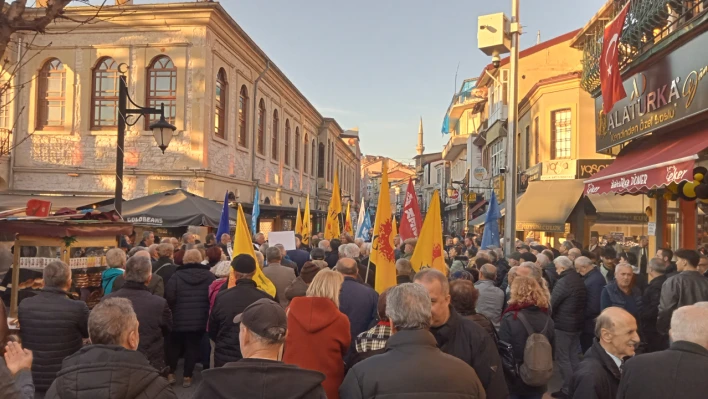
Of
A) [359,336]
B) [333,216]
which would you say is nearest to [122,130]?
[333,216]

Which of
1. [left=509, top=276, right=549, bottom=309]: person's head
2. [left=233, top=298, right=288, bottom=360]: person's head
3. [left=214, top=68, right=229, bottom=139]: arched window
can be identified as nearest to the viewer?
[left=233, top=298, right=288, bottom=360]: person's head

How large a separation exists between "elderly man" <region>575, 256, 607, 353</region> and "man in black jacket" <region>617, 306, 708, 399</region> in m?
4.51

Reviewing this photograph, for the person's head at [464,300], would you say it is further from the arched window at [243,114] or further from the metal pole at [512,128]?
the arched window at [243,114]

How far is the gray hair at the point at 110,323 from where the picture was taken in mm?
3041

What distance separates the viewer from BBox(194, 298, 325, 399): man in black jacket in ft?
8.60

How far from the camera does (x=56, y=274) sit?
15.3ft

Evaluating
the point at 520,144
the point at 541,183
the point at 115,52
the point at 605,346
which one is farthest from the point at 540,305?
the point at 520,144

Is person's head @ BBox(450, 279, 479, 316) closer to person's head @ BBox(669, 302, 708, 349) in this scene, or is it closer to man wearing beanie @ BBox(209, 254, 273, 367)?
person's head @ BBox(669, 302, 708, 349)

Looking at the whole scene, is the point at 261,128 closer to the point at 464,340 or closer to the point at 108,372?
the point at 464,340

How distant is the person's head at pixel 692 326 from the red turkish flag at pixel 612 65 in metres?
7.22

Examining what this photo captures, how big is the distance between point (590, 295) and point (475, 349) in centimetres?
444

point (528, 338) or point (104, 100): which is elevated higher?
point (104, 100)

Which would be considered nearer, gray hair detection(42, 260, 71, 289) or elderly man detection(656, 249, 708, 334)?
gray hair detection(42, 260, 71, 289)

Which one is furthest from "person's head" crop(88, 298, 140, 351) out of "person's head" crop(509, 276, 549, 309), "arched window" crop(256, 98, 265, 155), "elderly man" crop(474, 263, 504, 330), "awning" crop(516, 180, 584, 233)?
"arched window" crop(256, 98, 265, 155)
